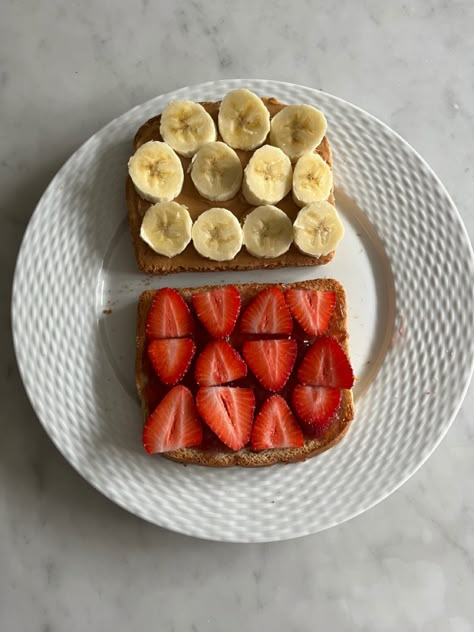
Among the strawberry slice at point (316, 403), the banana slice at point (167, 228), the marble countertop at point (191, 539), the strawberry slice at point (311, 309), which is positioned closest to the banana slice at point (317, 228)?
the strawberry slice at point (311, 309)

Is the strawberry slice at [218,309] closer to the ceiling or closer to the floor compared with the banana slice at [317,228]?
closer to the floor

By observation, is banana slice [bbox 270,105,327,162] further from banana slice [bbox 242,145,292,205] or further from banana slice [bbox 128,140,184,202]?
banana slice [bbox 128,140,184,202]

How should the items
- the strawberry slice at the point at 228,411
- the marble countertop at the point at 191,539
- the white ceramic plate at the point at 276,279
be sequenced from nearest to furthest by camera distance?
the strawberry slice at the point at 228,411, the white ceramic plate at the point at 276,279, the marble countertop at the point at 191,539

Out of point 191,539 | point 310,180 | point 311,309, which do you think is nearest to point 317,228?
point 310,180

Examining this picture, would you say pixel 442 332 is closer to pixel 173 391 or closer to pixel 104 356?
pixel 173 391

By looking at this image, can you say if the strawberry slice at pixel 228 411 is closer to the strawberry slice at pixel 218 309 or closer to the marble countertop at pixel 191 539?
the strawberry slice at pixel 218 309

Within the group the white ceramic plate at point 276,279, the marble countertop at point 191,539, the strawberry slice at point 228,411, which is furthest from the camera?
the marble countertop at point 191,539

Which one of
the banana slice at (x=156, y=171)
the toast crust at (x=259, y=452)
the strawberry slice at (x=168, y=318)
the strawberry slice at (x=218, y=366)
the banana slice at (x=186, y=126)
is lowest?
the toast crust at (x=259, y=452)
